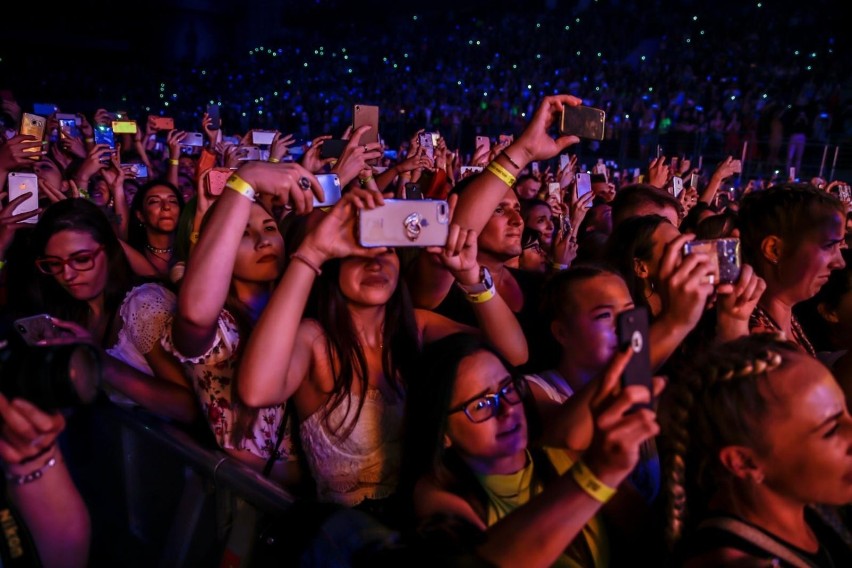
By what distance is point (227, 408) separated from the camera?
2154 mm

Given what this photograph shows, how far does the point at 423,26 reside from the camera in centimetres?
2781

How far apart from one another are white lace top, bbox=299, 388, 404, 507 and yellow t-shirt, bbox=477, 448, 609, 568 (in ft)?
1.21

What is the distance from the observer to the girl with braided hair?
4.60 ft

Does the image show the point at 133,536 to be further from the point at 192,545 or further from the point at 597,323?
the point at 597,323

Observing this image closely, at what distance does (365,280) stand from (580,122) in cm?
86

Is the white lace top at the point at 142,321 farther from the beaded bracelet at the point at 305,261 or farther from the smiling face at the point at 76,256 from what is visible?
the beaded bracelet at the point at 305,261

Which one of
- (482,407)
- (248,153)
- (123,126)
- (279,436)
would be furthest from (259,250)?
(123,126)

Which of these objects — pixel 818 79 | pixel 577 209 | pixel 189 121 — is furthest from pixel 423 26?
pixel 577 209

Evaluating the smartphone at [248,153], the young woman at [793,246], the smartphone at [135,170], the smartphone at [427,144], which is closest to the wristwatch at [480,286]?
the young woman at [793,246]

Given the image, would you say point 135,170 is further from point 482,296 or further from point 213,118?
point 482,296

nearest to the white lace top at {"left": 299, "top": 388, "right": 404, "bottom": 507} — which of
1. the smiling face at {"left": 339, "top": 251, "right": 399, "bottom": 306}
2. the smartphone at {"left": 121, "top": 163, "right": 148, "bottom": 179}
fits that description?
the smiling face at {"left": 339, "top": 251, "right": 399, "bottom": 306}

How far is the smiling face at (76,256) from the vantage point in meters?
2.71

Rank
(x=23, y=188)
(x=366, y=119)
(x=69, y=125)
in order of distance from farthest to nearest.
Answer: (x=69, y=125), (x=23, y=188), (x=366, y=119)

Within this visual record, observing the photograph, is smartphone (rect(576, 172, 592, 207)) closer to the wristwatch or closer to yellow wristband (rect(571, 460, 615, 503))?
the wristwatch
